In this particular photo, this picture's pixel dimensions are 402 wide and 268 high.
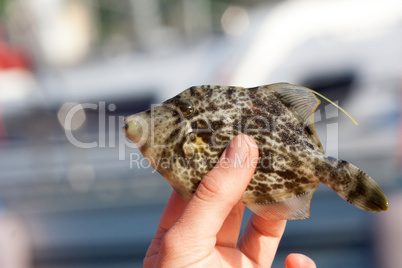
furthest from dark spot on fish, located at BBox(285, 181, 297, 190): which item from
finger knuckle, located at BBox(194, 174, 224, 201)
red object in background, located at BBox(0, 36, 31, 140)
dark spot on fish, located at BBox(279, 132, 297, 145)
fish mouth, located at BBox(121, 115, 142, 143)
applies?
red object in background, located at BBox(0, 36, 31, 140)

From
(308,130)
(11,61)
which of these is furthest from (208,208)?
(11,61)

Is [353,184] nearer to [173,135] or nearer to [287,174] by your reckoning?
[287,174]

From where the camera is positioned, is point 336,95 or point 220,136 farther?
point 336,95

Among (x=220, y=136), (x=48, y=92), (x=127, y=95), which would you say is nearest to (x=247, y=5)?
(x=127, y=95)

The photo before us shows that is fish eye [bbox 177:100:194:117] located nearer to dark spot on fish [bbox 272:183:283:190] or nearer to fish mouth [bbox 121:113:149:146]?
fish mouth [bbox 121:113:149:146]

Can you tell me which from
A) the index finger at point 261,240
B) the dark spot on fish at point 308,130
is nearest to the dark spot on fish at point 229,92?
the dark spot on fish at point 308,130

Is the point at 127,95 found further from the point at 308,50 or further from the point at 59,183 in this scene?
the point at 308,50
